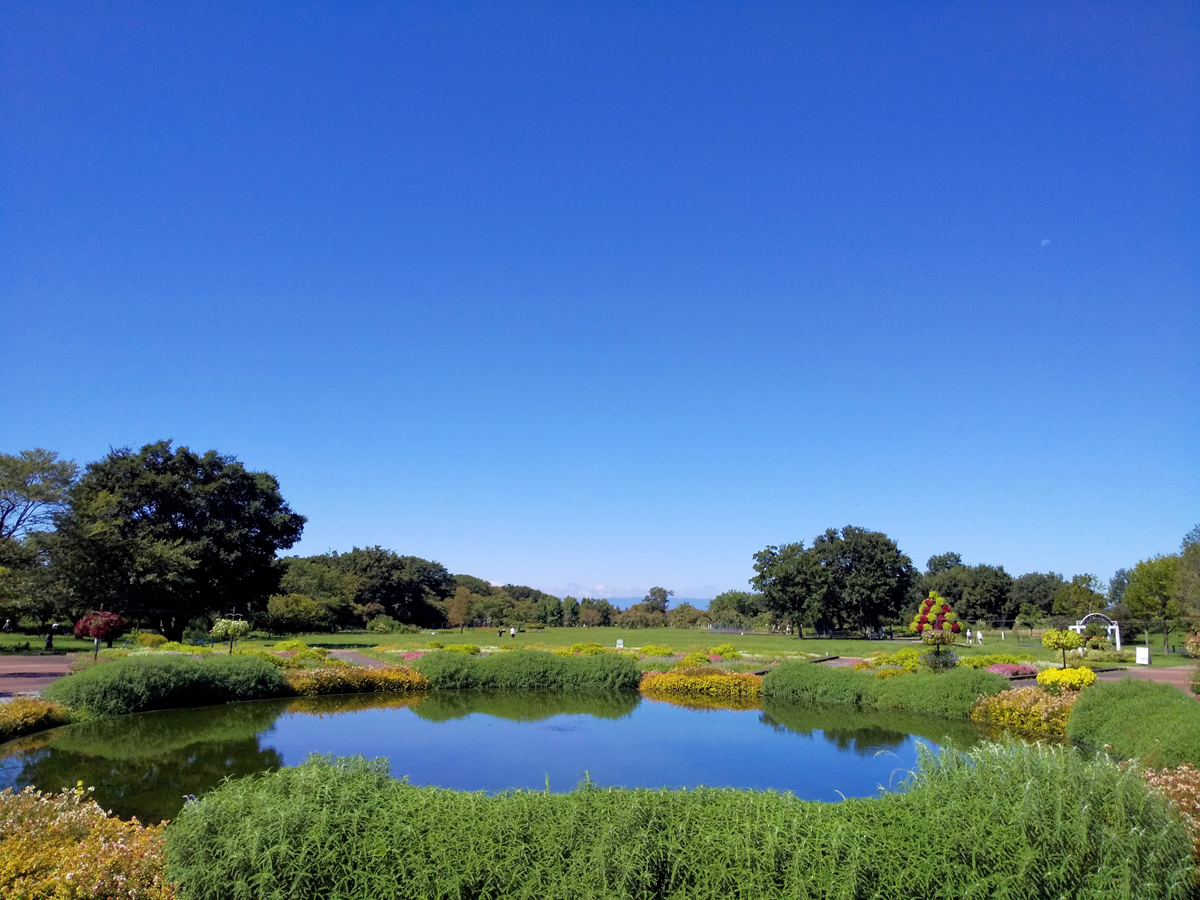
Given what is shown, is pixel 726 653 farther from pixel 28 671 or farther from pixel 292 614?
pixel 292 614

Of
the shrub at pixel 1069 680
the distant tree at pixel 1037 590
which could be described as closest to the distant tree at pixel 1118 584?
the distant tree at pixel 1037 590

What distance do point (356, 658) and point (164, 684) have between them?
1148 cm

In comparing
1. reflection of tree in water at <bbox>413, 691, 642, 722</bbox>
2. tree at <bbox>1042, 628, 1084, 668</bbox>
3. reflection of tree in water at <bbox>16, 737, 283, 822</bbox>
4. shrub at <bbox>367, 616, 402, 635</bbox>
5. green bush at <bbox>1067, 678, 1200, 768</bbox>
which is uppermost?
tree at <bbox>1042, 628, 1084, 668</bbox>

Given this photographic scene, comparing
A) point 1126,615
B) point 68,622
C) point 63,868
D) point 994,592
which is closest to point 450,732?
point 63,868

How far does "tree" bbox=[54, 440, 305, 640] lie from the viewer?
1249 inches

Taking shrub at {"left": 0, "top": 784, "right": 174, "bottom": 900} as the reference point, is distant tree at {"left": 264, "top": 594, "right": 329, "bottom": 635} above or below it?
below

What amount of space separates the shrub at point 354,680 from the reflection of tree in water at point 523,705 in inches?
40.8

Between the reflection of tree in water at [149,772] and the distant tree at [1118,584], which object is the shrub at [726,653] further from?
the distant tree at [1118,584]

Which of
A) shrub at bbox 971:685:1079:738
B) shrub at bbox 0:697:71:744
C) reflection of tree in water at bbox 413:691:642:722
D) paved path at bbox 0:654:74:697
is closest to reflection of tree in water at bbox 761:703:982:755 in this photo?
shrub at bbox 971:685:1079:738

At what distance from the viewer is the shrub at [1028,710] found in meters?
17.0

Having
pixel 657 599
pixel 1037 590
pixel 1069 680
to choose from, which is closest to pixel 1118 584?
pixel 1037 590

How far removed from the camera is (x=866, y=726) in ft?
59.9

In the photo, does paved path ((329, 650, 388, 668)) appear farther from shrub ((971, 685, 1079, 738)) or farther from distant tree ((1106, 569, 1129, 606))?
distant tree ((1106, 569, 1129, 606))

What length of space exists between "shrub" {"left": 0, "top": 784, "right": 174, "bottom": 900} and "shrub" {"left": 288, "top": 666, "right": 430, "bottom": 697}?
15.5m
